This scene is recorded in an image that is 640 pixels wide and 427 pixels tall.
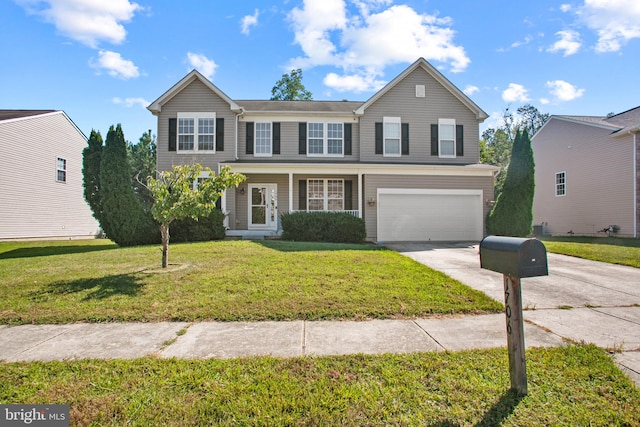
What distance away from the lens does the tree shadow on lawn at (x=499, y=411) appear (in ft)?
6.40

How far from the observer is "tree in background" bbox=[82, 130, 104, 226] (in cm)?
1140

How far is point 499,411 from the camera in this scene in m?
2.07

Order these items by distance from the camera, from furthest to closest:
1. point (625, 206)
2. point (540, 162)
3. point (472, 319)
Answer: point (540, 162) < point (625, 206) < point (472, 319)

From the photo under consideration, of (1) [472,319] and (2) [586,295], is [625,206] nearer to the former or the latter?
(2) [586,295]

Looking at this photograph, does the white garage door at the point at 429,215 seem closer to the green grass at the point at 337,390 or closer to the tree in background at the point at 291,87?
the green grass at the point at 337,390

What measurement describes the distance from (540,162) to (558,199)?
3018 millimetres

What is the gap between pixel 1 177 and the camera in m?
14.5

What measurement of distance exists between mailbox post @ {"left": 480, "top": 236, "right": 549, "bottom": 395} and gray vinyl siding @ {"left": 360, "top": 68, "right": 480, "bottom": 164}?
44.3ft

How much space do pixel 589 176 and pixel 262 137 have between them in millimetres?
17561

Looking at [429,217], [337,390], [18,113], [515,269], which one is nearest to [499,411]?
[515,269]

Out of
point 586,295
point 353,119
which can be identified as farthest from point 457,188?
point 586,295

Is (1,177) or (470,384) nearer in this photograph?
(470,384)

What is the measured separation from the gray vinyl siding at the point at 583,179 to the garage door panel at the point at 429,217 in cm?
756

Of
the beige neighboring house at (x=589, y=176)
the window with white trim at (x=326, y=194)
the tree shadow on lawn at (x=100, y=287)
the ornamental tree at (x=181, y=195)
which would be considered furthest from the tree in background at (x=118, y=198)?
the beige neighboring house at (x=589, y=176)
